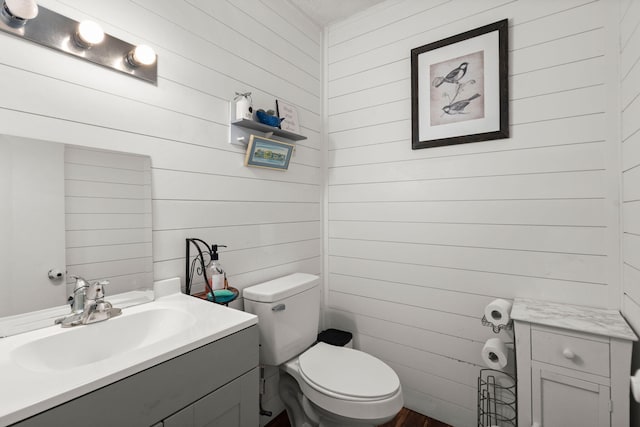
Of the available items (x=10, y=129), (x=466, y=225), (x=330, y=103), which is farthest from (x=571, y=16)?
(x=10, y=129)

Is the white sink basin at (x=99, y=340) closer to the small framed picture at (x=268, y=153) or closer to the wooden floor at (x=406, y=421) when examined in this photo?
the small framed picture at (x=268, y=153)

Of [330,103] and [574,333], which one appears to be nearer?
[574,333]

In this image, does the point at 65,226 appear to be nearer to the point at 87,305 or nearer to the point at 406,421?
the point at 87,305

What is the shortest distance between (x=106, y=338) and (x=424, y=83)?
2023mm

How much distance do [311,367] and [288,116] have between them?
4.81 ft

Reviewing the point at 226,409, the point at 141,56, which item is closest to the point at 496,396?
the point at 226,409

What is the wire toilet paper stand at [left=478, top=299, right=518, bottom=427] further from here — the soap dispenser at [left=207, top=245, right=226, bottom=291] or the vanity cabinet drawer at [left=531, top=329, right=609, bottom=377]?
the soap dispenser at [left=207, top=245, right=226, bottom=291]

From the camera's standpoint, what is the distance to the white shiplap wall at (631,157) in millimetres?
1173

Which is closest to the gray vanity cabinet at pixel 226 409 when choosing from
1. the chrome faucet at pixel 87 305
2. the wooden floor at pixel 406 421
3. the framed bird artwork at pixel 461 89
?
the chrome faucet at pixel 87 305

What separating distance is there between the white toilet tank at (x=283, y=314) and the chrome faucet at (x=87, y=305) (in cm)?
62

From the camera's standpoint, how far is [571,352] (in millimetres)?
1237

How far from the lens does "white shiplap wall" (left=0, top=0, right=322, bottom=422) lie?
1060 mm

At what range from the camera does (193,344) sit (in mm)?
905

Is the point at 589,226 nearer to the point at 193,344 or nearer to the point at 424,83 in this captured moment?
the point at 424,83
